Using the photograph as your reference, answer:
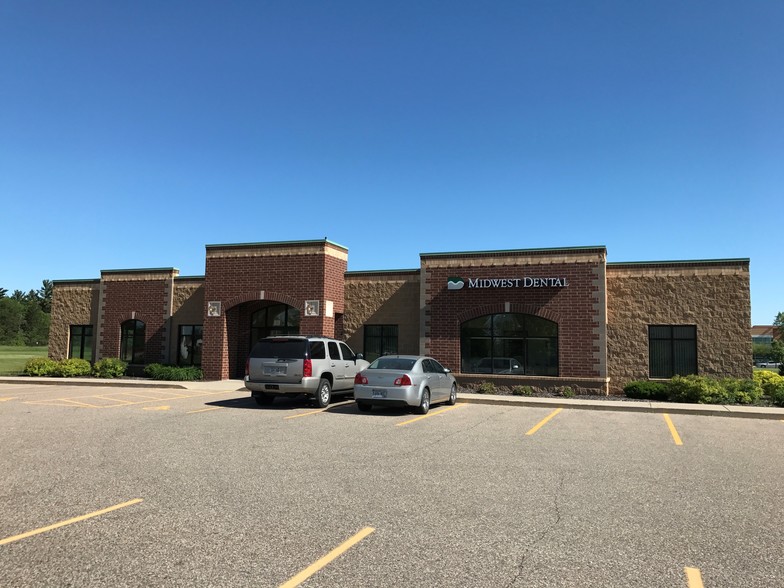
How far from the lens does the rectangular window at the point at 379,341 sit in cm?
2383

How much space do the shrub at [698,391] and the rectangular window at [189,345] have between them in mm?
19700

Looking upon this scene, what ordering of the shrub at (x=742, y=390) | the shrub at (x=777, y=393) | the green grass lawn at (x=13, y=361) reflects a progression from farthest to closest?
the green grass lawn at (x=13, y=361)
the shrub at (x=742, y=390)
the shrub at (x=777, y=393)

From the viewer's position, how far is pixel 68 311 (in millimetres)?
29078

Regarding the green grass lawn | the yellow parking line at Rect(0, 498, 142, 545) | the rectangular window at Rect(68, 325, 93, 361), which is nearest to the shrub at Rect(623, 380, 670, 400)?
the yellow parking line at Rect(0, 498, 142, 545)

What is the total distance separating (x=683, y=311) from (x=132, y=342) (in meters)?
23.9

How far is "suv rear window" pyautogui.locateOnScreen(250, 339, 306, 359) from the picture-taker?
15.2 meters

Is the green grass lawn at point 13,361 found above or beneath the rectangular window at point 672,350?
beneath

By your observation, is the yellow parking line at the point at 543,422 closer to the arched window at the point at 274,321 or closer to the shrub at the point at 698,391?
the shrub at the point at 698,391

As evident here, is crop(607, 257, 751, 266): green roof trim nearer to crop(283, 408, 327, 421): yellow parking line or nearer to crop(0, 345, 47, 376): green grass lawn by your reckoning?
crop(283, 408, 327, 421): yellow parking line

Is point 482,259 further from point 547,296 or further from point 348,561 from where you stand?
point 348,561

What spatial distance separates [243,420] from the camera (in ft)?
42.3

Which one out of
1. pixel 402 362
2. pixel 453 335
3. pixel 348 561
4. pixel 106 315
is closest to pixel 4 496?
pixel 348 561

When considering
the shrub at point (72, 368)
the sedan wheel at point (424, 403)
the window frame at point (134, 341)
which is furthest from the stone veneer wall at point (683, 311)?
the shrub at point (72, 368)

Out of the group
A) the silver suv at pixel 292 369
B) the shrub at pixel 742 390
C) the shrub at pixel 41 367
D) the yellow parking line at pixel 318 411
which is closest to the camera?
the yellow parking line at pixel 318 411
